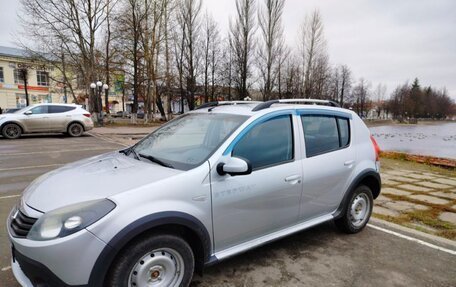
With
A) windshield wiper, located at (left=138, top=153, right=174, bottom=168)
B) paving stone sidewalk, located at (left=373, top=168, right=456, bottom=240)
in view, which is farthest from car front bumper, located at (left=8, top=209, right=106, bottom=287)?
paving stone sidewalk, located at (left=373, top=168, right=456, bottom=240)

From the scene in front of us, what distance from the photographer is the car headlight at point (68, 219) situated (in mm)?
2025

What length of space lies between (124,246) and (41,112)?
605 inches

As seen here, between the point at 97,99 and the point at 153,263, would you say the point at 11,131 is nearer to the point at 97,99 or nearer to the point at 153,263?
the point at 97,99

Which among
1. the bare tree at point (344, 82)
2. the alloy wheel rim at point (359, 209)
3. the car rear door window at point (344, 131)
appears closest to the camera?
the car rear door window at point (344, 131)

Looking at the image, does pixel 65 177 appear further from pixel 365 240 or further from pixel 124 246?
pixel 365 240

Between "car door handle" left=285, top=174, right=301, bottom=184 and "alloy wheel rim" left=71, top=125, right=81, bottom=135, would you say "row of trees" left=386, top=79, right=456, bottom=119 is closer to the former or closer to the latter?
"alloy wheel rim" left=71, top=125, right=81, bottom=135

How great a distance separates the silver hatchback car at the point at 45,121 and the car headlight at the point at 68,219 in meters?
14.9

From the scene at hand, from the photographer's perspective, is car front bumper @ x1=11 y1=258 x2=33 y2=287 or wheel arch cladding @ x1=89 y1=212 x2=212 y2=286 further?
car front bumper @ x1=11 y1=258 x2=33 y2=287

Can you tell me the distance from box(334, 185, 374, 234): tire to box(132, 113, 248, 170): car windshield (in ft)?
6.54

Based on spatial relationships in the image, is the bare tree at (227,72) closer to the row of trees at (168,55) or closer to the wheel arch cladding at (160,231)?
the row of trees at (168,55)

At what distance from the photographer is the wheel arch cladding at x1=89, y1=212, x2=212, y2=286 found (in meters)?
2.05

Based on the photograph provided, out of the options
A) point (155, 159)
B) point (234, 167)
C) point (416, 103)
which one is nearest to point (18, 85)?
point (155, 159)

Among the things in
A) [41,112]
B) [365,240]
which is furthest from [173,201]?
[41,112]

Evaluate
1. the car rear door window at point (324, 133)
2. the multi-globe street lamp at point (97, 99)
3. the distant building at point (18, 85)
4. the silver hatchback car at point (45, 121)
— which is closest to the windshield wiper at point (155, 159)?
the car rear door window at point (324, 133)
